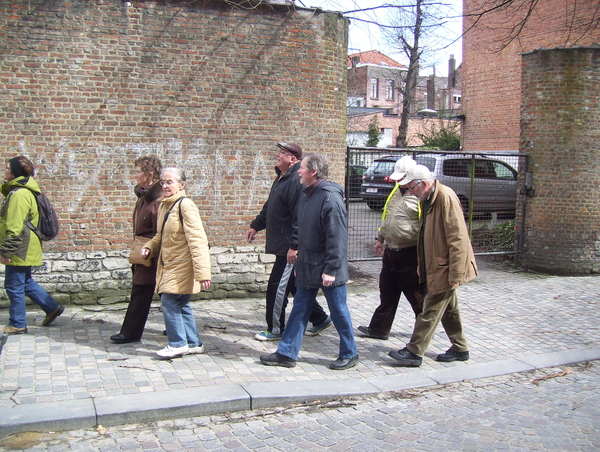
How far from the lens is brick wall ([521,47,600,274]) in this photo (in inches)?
390

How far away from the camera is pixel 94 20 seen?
7.12 meters

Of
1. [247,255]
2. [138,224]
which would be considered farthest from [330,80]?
[138,224]

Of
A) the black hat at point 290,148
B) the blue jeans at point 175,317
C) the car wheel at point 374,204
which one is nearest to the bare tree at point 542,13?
the car wheel at point 374,204

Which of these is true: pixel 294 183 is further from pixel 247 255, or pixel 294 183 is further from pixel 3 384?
pixel 3 384

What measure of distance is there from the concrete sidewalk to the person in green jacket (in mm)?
384

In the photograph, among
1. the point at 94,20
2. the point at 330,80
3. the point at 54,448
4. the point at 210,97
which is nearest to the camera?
the point at 54,448

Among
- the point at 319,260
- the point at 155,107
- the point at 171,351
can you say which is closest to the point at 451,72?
the point at 155,107

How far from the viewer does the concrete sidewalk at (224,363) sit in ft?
14.5

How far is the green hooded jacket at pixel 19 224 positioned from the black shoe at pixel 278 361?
2.59 meters

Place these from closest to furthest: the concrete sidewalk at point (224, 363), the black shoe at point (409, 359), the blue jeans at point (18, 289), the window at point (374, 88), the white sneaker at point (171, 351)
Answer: the concrete sidewalk at point (224, 363) → the white sneaker at point (171, 351) → the black shoe at point (409, 359) → the blue jeans at point (18, 289) → the window at point (374, 88)

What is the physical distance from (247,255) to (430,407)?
3858 mm

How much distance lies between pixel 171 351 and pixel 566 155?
25.3 feet

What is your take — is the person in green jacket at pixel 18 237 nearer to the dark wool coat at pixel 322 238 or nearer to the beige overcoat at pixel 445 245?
the dark wool coat at pixel 322 238

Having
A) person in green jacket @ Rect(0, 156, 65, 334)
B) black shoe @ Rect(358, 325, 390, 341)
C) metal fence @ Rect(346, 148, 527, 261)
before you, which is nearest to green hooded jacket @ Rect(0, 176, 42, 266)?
person in green jacket @ Rect(0, 156, 65, 334)
